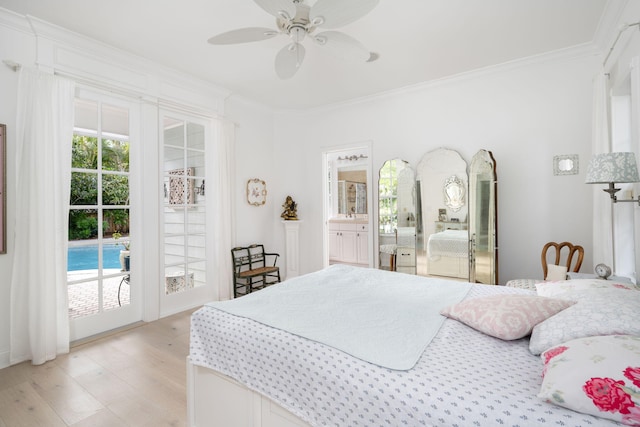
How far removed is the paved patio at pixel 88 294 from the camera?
9.31 ft

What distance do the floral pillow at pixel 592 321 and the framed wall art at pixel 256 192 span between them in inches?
150

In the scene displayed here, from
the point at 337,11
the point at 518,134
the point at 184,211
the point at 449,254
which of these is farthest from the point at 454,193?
the point at 184,211

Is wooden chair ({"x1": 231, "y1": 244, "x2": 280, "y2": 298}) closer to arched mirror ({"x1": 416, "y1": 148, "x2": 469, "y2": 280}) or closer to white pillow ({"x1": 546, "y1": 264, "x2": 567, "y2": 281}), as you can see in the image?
arched mirror ({"x1": 416, "y1": 148, "x2": 469, "y2": 280})

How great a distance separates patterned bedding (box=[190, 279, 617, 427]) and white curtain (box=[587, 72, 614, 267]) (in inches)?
73.1

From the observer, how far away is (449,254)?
360cm

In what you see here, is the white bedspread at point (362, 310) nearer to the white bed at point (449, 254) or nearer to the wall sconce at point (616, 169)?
the wall sconce at point (616, 169)

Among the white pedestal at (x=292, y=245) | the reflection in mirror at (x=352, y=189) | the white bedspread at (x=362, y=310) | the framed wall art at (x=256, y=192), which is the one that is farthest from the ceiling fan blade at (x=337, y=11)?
the reflection in mirror at (x=352, y=189)

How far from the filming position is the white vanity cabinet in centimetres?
602

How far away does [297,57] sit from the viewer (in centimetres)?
222

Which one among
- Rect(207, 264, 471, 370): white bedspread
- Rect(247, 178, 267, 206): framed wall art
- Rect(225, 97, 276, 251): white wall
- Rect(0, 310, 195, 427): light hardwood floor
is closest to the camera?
Rect(207, 264, 471, 370): white bedspread

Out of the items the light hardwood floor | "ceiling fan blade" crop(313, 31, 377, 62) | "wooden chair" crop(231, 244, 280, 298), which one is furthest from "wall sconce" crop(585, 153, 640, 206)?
"wooden chair" crop(231, 244, 280, 298)

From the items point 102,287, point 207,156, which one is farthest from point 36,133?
point 207,156

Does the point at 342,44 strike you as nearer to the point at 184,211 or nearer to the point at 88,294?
the point at 184,211

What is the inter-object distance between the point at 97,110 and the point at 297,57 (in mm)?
2112
